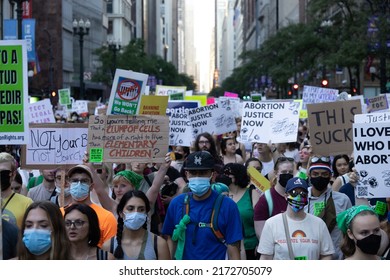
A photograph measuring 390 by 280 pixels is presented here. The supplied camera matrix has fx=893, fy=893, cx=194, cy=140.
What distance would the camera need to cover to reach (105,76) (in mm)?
66750

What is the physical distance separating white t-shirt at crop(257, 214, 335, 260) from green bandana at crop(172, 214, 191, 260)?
614mm

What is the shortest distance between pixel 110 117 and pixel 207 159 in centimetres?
219

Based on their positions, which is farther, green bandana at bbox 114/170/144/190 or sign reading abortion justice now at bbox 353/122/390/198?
green bandana at bbox 114/170/144/190

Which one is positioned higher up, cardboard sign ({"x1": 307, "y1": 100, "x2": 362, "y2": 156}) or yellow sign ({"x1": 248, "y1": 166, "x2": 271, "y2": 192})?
cardboard sign ({"x1": 307, "y1": 100, "x2": 362, "y2": 156})

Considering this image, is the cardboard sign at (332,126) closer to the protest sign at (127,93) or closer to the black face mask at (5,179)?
the protest sign at (127,93)

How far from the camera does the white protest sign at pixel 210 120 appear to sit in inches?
582

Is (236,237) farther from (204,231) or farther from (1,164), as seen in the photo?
(1,164)

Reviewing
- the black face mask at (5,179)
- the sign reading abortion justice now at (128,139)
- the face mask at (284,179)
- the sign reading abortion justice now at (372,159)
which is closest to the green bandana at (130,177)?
the sign reading abortion justice now at (128,139)

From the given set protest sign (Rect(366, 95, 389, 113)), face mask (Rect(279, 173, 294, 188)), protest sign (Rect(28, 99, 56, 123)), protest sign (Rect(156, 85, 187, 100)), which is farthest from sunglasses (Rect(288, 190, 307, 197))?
protest sign (Rect(156, 85, 187, 100))

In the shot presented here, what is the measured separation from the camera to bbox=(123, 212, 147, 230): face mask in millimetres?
6105

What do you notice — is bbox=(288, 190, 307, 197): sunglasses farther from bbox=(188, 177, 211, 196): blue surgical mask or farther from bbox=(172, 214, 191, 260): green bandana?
bbox=(172, 214, 191, 260): green bandana

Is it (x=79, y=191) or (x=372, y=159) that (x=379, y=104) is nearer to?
(x=372, y=159)

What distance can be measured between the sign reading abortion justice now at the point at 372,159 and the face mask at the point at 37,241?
3130 mm

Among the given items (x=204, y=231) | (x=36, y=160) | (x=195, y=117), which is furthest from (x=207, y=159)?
(x=195, y=117)
